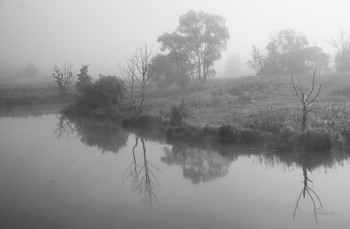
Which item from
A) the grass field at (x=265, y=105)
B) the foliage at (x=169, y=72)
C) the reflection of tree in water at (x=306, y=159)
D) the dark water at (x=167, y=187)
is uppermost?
the foliage at (x=169, y=72)

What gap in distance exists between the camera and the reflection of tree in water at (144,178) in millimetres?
11475

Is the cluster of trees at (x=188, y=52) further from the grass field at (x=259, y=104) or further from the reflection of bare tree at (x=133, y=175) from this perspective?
the reflection of bare tree at (x=133, y=175)

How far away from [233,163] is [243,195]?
4.25 metres

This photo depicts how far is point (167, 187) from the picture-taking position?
12375 mm

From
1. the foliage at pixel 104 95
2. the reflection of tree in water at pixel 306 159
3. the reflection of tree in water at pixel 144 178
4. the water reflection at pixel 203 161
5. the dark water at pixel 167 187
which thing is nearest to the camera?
the dark water at pixel 167 187

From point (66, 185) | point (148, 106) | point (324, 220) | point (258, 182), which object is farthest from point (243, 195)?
point (148, 106)

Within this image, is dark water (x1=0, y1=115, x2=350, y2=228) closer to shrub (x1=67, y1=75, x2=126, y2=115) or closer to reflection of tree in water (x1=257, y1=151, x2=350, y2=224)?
reflection of tree in water (x1=257, y1=151, x2=350, y2=224)

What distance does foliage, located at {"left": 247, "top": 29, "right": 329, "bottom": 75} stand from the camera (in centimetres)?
4706

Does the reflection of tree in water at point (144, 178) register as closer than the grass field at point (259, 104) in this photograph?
Yes

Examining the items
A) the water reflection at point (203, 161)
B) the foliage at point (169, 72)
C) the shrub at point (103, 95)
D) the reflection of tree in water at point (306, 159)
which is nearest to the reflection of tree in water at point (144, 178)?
the water reflection at point (203, 161)

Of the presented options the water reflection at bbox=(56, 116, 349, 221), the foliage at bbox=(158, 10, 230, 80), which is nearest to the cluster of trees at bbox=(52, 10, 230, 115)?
the foliage at bbox=(158, 10, 230, 80)

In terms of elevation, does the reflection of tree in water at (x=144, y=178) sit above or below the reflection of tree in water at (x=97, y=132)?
below

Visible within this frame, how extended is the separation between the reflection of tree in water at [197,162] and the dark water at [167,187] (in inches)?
1.6

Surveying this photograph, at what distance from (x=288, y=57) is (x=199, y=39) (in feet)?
39.4
